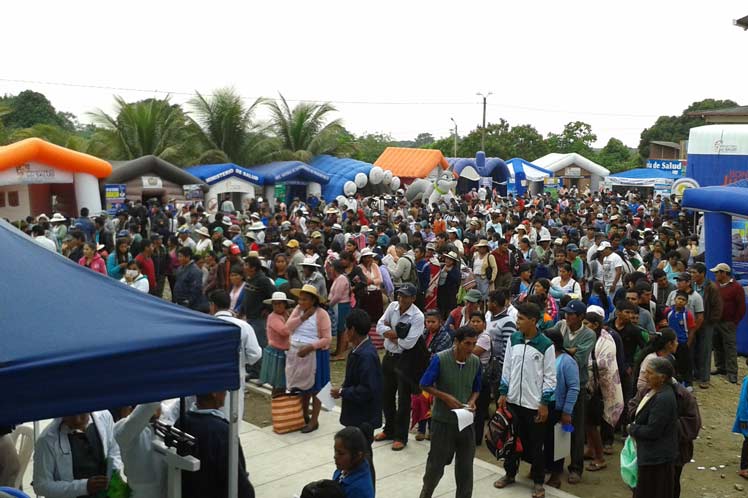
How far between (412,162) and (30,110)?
1688 inches

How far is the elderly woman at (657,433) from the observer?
18.3 ft

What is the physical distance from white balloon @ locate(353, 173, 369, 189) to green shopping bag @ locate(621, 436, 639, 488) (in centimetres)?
2594

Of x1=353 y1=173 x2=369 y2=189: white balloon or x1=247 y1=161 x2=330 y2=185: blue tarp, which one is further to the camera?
x1=353 y1=173 x2=369 y2=189: white balloon

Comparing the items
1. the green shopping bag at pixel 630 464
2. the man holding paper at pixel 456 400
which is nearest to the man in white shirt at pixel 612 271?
the green shopping bag at pixel 630 464

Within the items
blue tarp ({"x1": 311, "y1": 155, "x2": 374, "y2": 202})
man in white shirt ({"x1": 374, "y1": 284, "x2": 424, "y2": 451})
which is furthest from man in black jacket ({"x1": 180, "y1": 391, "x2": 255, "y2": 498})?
blue tarp ({"x1": 311, "y1": 155, "x2": 374, "y2": 202})

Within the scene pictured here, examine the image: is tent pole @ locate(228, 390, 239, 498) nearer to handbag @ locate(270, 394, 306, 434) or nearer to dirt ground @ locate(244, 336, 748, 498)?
dirt ground @ locate(244, 336, 748, 498)

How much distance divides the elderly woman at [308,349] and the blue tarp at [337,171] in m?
23.1

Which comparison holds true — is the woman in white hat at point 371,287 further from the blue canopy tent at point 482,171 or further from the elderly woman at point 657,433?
the blue canopy tent at point 482,171

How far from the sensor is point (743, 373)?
36.5 feet

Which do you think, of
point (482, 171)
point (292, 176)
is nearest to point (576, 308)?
point (292, 176)

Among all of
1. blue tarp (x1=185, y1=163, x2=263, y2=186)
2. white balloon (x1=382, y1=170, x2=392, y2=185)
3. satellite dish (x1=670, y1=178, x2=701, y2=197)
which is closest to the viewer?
satellite dish (x1=670, y1=178, x2=701, y2=197)

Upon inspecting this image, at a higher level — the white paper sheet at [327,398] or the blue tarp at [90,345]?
the blue tarp at [90,345]

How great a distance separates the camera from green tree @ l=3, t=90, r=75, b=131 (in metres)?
65.0

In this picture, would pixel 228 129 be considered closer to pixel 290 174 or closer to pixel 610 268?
pixel 290 174
